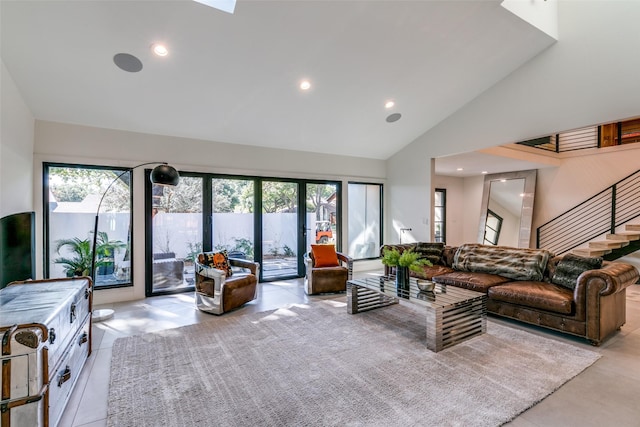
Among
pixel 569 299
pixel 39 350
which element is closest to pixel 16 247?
pixel 39 350

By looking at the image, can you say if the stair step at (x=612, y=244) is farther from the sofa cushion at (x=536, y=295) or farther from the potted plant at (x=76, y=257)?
the potted plant at (x=76, y=257)

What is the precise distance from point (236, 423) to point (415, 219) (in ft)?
18.5

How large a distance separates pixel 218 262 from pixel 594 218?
8.30 m

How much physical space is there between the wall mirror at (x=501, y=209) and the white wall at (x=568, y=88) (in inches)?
146

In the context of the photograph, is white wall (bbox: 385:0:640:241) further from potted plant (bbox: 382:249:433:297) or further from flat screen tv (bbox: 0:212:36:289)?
flat screen tv (bbox: 0:212:36:289)

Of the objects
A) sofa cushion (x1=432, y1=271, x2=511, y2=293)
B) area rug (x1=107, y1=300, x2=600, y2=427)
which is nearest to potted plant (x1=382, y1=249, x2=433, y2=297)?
area rug (x1=107, y1=300, x2=600, y2=427)

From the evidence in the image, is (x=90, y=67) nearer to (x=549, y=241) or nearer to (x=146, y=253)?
Result: (x=146, y=253)

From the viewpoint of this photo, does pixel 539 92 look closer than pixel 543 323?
No

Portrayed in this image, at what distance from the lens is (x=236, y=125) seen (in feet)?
16.9

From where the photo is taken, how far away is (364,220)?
7484 mm

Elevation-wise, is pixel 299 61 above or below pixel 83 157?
above

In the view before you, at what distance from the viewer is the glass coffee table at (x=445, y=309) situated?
306 cm

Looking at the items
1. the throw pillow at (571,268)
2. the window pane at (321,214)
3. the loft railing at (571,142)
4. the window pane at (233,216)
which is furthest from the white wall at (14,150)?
the loft railing at (571,142)

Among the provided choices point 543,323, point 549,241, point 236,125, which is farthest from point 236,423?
point 549,241
